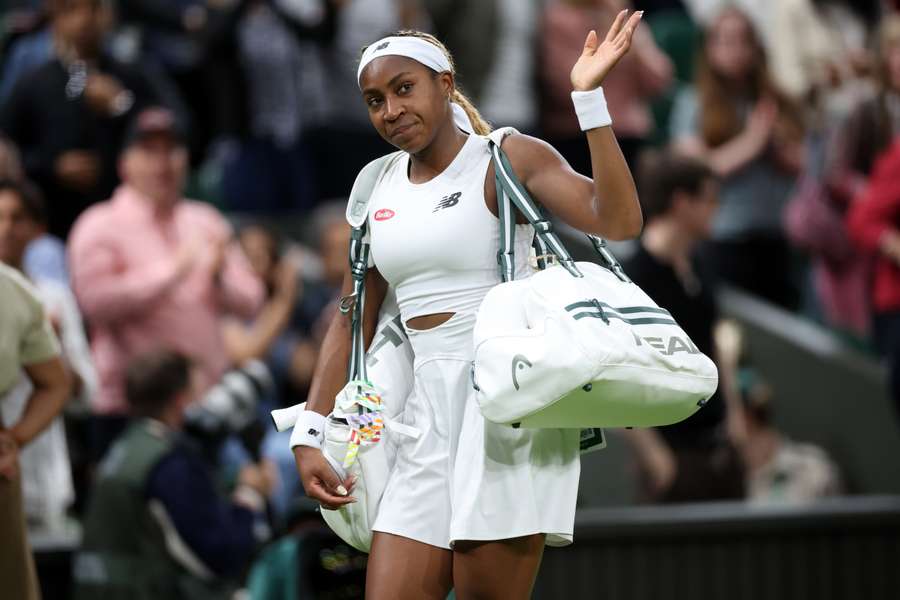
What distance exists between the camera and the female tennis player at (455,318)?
12.5ft

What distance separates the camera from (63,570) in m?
6.21

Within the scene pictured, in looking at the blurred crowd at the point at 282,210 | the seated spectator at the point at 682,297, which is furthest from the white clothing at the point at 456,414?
the seated spectator at the point at 682,297

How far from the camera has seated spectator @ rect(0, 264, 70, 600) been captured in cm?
475

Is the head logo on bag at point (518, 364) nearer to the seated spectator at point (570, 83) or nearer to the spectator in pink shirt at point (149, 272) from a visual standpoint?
the spectator in pink shirt at point (149, 272)

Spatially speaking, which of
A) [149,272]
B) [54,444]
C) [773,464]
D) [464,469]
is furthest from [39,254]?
[464,469]

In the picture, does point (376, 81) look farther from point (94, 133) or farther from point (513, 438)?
point (94, 133)

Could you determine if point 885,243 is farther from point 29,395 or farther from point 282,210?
point 29,395

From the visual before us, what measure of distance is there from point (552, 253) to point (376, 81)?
1.96ft

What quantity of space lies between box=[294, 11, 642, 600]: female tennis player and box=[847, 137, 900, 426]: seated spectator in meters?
3.69

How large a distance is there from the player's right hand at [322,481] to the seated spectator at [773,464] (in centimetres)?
407

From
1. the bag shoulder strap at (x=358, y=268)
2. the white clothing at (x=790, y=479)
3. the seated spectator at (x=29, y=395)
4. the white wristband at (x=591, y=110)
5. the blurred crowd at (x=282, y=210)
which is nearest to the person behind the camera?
the white wristband at (x=591, y=110)

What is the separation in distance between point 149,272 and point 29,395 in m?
2.08

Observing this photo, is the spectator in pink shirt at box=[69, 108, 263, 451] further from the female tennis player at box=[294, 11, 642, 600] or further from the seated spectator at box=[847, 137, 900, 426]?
the female tennis player at box=[294, 11, 642, 600]

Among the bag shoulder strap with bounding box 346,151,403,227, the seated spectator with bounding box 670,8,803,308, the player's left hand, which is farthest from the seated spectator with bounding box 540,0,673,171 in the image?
the player's left hand
